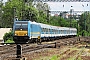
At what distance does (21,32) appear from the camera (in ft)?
124

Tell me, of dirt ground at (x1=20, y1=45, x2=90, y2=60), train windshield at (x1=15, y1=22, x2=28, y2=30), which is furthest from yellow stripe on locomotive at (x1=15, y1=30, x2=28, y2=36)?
dirt ground at (x1=20, y1=45, x2=90, y2=60)

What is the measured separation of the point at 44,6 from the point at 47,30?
71.1 metres

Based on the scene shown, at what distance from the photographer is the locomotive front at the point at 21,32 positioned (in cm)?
3756

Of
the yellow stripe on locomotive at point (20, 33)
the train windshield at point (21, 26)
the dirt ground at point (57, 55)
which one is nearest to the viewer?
the dirt ground at point (57, 55)

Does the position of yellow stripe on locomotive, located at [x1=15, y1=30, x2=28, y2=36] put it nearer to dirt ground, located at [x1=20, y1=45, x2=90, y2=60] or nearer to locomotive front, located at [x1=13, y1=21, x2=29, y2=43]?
locomotive front, located at [x1=13, y1=21, x2=29, y2=43]

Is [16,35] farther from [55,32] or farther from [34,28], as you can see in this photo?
[55,32]

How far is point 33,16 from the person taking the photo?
91.9 metres

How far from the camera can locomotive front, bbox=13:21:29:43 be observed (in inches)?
1479

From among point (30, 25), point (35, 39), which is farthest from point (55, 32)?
point (30, 25)

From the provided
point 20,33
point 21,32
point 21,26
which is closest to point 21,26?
point 21,26

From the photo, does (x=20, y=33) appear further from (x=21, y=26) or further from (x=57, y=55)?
(x=57, y=55)

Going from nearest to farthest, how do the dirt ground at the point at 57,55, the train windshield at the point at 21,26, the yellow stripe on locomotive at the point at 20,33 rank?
the dirt ground at the point at 57,55 → the yellow stripe on locomotive at the point at 20,33 → the train windshield at the point at 21,26

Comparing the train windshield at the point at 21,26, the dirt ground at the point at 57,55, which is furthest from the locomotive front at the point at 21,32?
the dirt ground at the point at 57,55

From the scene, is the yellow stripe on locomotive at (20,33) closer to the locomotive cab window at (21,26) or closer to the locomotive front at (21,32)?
the locomotive front at (21,32)
